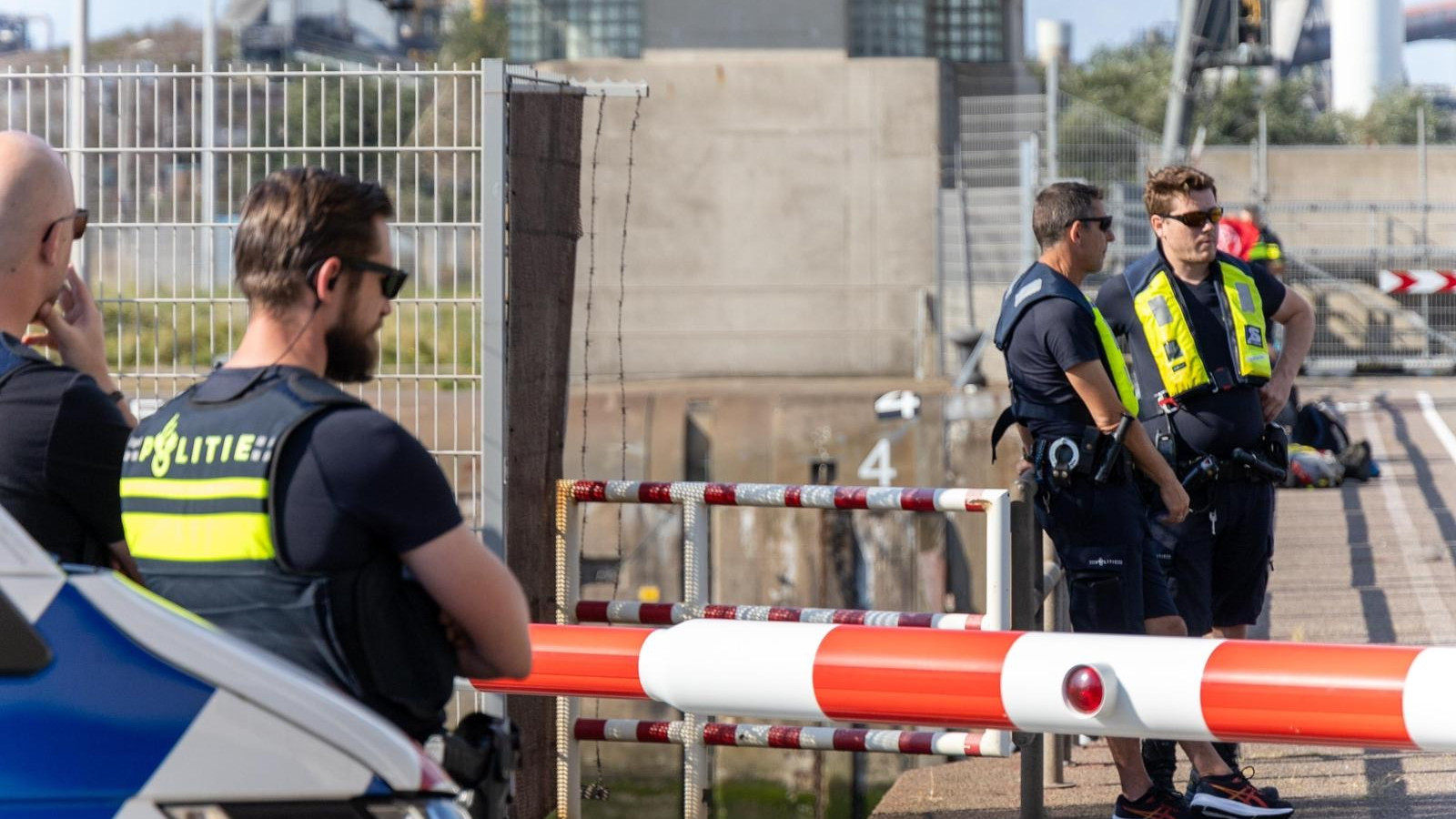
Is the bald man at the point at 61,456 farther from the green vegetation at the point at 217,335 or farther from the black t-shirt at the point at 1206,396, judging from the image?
the black t-shirt at the point at 1206,396

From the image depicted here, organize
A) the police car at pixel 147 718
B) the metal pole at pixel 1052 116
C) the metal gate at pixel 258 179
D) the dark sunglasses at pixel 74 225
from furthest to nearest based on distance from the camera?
1. the metal pole at pixel 1052 116
2. the metal gate at pixel 258 179
3. the dark sunglasses at pixel 74 225
4. the police car at pixel 147 718

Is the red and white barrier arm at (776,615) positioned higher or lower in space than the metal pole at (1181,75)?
lower

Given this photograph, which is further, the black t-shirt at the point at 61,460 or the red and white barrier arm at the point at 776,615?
the red and white barrier arm at the point at 776,615

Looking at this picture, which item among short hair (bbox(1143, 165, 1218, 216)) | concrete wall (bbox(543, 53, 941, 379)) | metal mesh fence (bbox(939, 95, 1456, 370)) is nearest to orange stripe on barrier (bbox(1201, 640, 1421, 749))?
short hair (bbox(1143, 165, 1218, 216))

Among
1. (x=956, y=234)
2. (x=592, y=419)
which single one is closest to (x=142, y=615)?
(x=592, y=419)

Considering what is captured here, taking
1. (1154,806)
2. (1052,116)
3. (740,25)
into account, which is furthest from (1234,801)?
(740,25)

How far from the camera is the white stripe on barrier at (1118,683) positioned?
3.72 m

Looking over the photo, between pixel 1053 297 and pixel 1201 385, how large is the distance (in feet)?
2.55

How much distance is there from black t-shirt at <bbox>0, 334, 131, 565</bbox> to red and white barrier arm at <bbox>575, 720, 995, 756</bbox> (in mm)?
2824

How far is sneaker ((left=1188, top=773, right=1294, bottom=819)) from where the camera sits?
5102 millimetres

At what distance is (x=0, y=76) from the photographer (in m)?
6.27

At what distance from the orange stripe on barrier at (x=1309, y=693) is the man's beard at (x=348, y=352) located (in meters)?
2.05

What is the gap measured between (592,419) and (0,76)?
1128 cm

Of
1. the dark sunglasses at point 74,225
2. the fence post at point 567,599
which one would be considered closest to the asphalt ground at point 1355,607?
the fence post at point 567,599
